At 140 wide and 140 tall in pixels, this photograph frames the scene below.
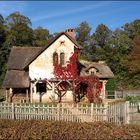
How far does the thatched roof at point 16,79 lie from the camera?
43.9m

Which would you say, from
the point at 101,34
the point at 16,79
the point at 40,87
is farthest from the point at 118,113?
the point at 101,34

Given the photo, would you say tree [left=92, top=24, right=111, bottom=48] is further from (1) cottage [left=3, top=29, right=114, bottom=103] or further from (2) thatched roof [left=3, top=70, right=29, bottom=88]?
(2) thatched roof [left=3, top=70, right=29, bottom=88]

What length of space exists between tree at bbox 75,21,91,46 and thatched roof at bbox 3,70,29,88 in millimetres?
57323

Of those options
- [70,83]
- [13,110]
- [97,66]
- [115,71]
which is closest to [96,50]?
[115,71]

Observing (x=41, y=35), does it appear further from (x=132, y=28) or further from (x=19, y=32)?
(x=132, y=28)

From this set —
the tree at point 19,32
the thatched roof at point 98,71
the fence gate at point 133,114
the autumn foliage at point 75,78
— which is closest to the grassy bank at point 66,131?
the fence gate at point 133,114

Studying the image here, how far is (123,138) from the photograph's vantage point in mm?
16438

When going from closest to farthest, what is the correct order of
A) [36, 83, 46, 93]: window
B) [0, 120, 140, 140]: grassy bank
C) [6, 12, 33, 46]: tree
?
[0, 120, 140, 140]: grassy bank < [36, 83, 46, 93]: window < [6, 12, 33, 46]: tree

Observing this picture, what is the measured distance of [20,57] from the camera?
47.7 m

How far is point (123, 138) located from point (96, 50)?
73.9 meters

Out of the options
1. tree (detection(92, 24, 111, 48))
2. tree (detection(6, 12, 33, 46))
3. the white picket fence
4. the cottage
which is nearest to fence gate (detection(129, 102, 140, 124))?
the white picket fence

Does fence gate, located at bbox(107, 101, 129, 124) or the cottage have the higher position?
the cottage

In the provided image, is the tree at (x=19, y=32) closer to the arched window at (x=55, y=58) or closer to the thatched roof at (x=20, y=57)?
the thatched roof at (x=20, y=57)

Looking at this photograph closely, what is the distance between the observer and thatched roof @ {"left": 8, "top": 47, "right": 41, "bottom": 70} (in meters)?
46.3
